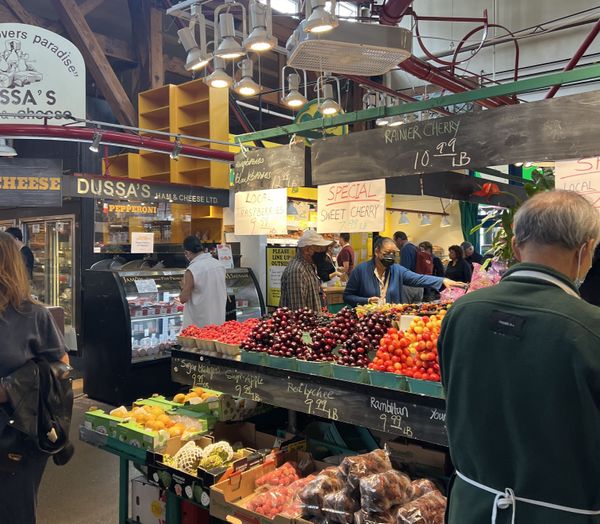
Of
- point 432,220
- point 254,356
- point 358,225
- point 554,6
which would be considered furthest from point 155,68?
point 432,220

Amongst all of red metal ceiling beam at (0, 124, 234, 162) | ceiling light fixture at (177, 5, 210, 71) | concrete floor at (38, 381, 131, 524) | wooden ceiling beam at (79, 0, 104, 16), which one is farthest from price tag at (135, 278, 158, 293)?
wooden ceiling beam at (79, 0, 104, 16)

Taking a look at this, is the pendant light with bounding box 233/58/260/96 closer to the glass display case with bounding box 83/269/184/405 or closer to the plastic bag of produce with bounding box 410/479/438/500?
the glass display case with bounding box 83/269/184/405

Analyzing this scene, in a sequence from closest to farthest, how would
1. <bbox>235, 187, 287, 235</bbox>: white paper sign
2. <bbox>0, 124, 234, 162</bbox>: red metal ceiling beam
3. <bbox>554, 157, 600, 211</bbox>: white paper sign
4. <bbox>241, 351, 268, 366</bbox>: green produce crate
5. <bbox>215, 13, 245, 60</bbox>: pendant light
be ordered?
<bbox>554, 157, 600, 211</bbox>: white paper sign < <bbox>241, 351, 268, 366</bbox>: green produce crate < <bbox>215, 13, 245, 60</bbox>: pendant light < <bbox>235, 187, 287, 235</bbox>: white paper sign < <bbox>0, 124, 234, 162</bbox>: red metal ceiling beam

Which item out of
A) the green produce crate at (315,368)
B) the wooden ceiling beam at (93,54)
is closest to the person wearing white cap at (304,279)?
the green produce crate at (315,368)

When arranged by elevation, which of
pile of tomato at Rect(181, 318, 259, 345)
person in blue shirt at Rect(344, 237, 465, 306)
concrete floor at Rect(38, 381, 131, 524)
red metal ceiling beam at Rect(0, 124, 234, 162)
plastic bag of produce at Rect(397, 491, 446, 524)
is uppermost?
red metal ceiling beam at Rect(0, 124, 234, 162)

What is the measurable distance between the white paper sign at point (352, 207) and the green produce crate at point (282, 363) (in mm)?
1074

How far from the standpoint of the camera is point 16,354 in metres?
2.39

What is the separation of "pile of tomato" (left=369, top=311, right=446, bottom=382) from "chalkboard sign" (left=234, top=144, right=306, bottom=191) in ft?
5.03

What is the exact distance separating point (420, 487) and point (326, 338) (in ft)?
2.95

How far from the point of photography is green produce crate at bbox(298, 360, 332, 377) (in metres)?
2.76

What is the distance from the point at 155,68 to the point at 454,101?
8214mm

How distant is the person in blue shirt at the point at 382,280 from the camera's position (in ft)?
17.2

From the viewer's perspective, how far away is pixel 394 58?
293 centimetres

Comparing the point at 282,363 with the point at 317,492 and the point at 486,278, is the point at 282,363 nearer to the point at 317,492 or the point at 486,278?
the point at 317,492
